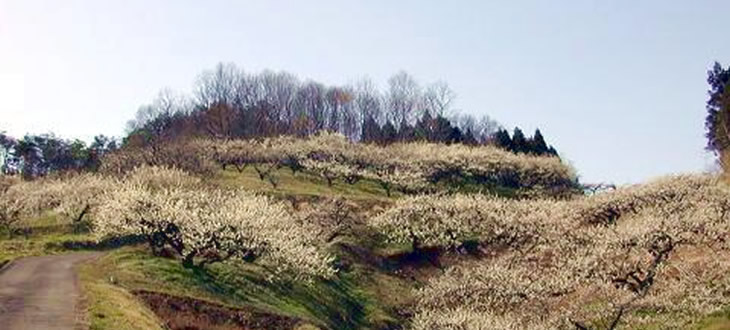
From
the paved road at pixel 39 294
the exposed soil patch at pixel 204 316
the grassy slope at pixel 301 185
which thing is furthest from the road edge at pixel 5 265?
the grassy slope at pixel 301 185

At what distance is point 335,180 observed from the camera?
359 feet

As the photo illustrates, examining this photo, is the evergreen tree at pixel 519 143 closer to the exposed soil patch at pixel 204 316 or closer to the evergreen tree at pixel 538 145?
the evergreen tree at pixel 538 145

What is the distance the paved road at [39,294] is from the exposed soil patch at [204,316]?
4.28 m

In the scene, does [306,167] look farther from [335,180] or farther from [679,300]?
[679,300]

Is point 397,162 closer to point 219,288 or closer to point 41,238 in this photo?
point 41,238

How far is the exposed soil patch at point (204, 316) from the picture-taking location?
3759cm

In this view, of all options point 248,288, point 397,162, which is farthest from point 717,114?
point 248,288

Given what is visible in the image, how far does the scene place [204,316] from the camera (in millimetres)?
39531

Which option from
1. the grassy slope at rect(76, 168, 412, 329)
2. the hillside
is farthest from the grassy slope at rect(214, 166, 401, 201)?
the grassy slope at rect(76, 168, 412, 329)

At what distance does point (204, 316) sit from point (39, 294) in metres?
8.51

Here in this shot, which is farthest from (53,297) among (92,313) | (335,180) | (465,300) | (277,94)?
(277,94)

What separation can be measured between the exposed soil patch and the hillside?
5.0 inches

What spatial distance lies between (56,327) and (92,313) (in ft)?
9.01

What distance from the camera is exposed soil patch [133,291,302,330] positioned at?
37.6 meters
